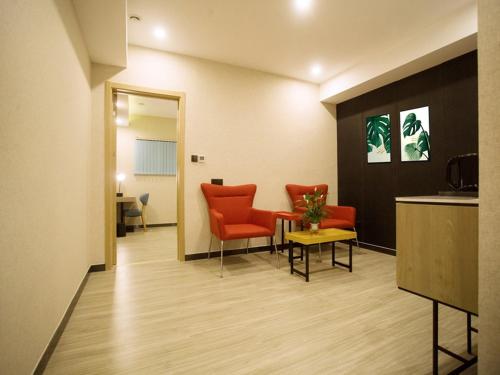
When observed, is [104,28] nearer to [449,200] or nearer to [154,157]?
[449,200]

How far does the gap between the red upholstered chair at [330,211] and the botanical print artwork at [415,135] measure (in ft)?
3.71

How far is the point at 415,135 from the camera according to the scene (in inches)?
142

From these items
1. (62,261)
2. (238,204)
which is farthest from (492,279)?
(238,204)

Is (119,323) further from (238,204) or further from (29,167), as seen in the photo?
(238,204)

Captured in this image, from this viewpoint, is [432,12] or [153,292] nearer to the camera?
[153,292]

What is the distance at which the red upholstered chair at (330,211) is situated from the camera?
3707 millimetres

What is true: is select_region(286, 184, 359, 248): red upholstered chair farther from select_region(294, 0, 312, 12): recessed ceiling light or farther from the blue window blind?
the blue window blind

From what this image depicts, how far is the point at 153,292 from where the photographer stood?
2545 mm

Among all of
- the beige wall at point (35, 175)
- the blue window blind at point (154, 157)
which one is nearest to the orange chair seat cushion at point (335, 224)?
the beige wall at point (35, 175)

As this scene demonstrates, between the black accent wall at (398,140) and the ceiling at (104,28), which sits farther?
the black accent wall at (398,140)

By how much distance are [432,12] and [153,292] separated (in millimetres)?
4221

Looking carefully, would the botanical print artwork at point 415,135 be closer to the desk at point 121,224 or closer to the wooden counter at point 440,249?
the wooden counter at point 440,249

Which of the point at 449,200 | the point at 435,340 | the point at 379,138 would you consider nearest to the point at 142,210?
the point at 379,138

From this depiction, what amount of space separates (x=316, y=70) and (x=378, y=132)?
56.3 inches
